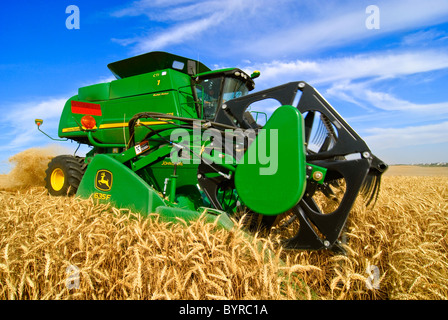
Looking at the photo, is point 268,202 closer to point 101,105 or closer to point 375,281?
point 375,281

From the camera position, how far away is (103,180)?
3248 mm

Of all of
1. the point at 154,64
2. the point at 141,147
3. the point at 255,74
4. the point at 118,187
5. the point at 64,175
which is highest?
the point at 154,64

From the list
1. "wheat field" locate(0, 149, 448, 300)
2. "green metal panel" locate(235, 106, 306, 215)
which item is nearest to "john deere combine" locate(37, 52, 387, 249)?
"green metal panel" locate(235, 106, 306, 215)

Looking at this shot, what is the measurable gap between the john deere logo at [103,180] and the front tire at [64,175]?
1845 mm

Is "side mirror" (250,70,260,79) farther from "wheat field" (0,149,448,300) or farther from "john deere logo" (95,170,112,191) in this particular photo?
"wheat field" (0,149,448,300)

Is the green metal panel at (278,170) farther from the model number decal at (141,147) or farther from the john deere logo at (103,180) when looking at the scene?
the john deere logo at (103,180)

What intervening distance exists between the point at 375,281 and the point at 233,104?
79.2 inches

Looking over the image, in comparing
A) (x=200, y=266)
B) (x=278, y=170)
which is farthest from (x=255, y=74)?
(x=200, y=266)

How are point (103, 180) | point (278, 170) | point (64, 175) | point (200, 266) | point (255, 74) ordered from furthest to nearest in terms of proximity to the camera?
1. point (255, 74)
2. point (64, 175)
3. point (103, 180)
4. point (278, 170)
5. point (200, 266)

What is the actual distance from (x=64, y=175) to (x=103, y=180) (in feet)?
7.37

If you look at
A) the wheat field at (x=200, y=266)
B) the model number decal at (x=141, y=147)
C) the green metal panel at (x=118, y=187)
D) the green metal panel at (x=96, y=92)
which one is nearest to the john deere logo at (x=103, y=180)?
the green metal panel at (x=118, y=187)

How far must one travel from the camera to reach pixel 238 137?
8.79 feet

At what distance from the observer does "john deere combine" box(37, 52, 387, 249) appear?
7.00 ft

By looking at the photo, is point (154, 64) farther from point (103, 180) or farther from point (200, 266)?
point (200, 266)
